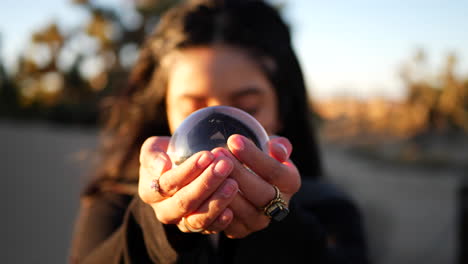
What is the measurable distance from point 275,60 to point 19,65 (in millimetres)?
11764

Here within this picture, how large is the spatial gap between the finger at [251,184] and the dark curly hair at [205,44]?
1.28 meters

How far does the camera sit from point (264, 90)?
7.52 feet

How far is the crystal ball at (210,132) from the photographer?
1.29 meters

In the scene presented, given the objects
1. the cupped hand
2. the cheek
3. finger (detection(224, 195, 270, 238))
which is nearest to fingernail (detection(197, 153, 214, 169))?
the cupped hand

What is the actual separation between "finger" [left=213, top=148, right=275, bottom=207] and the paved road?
6.69 meters

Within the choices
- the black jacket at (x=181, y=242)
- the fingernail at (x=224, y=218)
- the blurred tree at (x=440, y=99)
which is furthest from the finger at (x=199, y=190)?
the blurred tree at (x=440, y=99)

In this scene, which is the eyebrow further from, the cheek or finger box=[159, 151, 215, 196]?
finger box=[159, 151, 215, 196]

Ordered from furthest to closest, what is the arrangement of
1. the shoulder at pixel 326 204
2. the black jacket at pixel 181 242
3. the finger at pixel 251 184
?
the shoulder at pixel 326 204, the black jacket at pixel 181 242, the finger at pixel 251 184

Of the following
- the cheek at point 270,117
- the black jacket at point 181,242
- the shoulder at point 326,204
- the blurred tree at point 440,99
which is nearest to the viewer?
the black jacket at point 181,242

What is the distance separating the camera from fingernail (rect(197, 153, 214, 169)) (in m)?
1.17

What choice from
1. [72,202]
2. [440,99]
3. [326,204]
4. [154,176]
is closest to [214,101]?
[154,176]

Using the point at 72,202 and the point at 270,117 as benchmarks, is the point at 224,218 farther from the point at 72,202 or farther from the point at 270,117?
the point at 72,202

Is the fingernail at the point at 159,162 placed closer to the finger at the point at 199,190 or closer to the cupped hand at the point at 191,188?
the cupped hand at the point at 191,188

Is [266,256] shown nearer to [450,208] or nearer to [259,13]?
[259,13]
